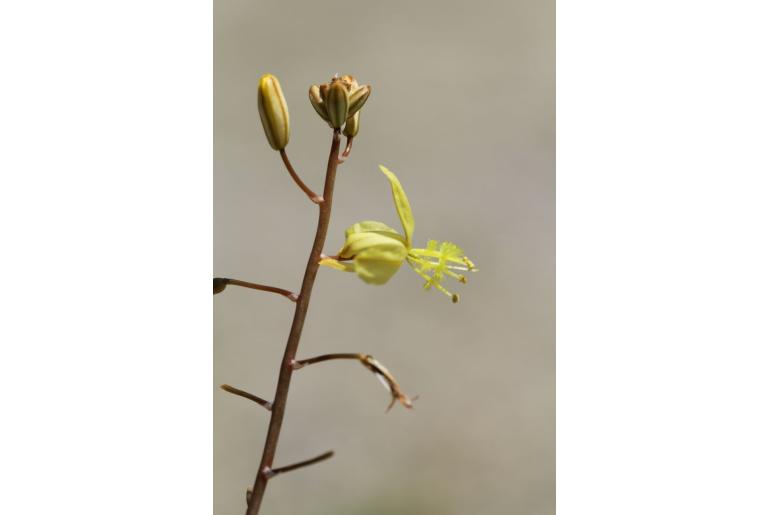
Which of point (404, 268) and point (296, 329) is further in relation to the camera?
point (404, 268)

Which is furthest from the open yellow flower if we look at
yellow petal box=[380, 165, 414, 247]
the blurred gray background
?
the blurred gray background

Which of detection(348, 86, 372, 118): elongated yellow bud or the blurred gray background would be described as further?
the blurred gray background

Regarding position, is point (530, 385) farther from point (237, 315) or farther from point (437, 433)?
point (237, 315)

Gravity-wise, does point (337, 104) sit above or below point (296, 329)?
above

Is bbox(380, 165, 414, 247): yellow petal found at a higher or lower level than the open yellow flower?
higher

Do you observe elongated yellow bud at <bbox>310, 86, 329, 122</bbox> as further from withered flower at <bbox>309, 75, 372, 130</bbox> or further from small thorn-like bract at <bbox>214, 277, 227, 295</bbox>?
small thorn-like bract at <bbox>214, 277, 227, 295</bbox>

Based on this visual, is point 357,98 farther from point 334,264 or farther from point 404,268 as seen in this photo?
point 404,268

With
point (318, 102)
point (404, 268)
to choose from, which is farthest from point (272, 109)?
point (404, 268)
